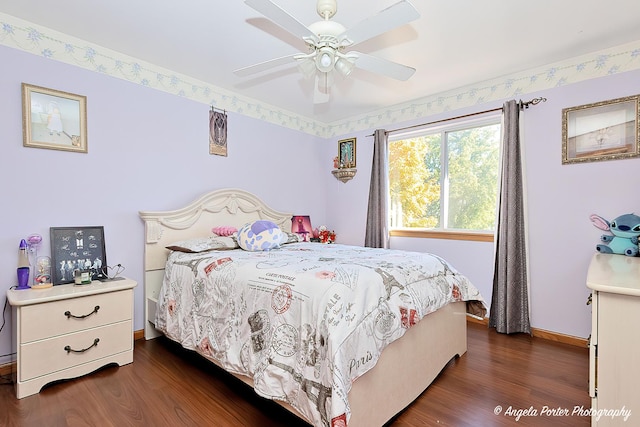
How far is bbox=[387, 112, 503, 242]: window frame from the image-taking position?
3.17m

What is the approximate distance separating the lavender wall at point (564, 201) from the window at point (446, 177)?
321 mm

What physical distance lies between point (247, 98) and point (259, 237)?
1.82 meters

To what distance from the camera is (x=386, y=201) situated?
3.90m

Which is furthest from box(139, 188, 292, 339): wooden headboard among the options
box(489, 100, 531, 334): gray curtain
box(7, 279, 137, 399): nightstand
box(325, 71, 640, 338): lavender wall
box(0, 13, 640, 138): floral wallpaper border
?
box(325, 71, 640, 338): lavender wall

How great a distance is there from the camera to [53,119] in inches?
91.1

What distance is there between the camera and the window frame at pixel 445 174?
3.17 metres

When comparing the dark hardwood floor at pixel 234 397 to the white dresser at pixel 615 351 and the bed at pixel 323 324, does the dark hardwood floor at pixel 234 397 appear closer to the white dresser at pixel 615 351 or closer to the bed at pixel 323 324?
the bed at pixel 323 324

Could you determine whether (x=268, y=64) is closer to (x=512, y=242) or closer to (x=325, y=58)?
(x=325, y=58)

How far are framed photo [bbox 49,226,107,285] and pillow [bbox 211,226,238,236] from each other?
95 centimetres

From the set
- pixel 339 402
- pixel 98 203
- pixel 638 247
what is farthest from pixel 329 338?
pixel 638 247

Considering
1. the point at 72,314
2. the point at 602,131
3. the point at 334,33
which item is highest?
the point at 334,33

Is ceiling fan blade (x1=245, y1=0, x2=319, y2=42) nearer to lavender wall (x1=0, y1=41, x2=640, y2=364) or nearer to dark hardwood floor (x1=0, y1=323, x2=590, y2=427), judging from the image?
lavender wall (x1=0, y1=41, x2=640, y2=364)

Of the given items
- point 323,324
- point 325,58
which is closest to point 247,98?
point 325,58


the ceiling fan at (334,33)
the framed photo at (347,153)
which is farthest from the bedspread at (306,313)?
the framed photo at (347,153)
